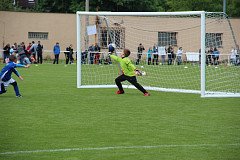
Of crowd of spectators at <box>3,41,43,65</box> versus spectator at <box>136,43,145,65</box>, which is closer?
spectator at <box>136,43,145,65</box>

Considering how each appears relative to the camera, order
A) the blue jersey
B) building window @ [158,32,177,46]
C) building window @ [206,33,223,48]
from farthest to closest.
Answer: building window @ [158,32,177,46] < building window @ [206,33,223,48] < the blue jersey

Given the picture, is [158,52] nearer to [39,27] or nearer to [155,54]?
[155,54]

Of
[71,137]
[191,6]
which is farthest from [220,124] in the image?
[191,6]

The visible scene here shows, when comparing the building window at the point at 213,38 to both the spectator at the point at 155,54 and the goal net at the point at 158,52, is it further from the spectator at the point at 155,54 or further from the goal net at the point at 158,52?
the spectator at the point at 155,54

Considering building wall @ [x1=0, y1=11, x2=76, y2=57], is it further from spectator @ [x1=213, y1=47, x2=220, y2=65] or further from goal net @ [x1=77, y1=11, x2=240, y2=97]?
spectator @ [x1=213, y1=47, x2=220, y2=65]

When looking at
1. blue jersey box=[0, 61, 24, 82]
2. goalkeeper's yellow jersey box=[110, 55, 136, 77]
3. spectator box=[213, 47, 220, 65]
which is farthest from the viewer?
spectator box=[213, 47, 220, 65]

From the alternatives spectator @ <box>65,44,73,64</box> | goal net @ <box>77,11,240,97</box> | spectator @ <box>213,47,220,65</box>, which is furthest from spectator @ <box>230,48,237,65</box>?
spectator @ <box>65,44,73,64</box>

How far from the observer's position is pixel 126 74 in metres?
21.2

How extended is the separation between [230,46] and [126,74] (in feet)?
22.4

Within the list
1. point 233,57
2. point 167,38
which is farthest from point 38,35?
point 233,57

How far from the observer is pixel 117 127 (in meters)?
13.3

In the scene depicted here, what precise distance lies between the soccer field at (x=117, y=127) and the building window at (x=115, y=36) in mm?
6966

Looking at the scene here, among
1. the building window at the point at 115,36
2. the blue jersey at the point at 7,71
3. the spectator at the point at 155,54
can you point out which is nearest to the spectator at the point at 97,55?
the building window at the point at 115,36

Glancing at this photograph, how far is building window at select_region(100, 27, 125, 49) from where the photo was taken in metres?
27.6
